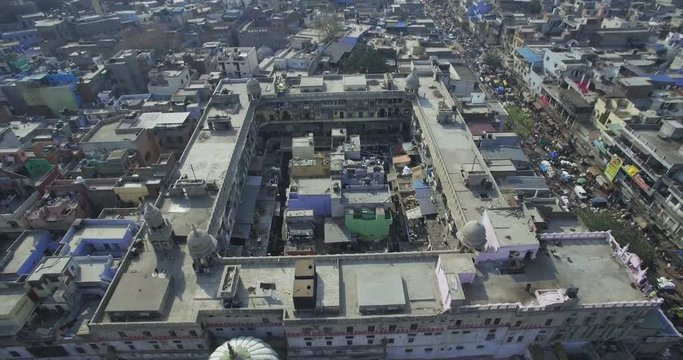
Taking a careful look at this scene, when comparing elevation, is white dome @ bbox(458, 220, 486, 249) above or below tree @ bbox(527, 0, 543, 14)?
below

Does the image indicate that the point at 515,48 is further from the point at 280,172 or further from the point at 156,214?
the point at 156,214

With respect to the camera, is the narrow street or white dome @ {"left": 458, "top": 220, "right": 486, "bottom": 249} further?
the narrow street

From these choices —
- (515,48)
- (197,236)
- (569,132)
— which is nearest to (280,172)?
(197,236)

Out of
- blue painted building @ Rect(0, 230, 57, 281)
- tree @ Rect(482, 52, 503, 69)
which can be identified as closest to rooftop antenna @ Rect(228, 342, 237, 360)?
blue painted building @ Rect(0, 230, 57, 281)

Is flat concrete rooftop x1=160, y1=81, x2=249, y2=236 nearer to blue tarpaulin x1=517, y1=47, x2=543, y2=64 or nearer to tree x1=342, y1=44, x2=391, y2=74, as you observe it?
tree x1=342, y1=44, x2=391, y2=74

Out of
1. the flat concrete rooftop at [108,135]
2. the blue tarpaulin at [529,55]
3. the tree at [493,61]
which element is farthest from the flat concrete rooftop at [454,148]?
the flat concrete rooftop at [108,135]

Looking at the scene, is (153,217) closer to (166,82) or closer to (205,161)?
(205,161)
